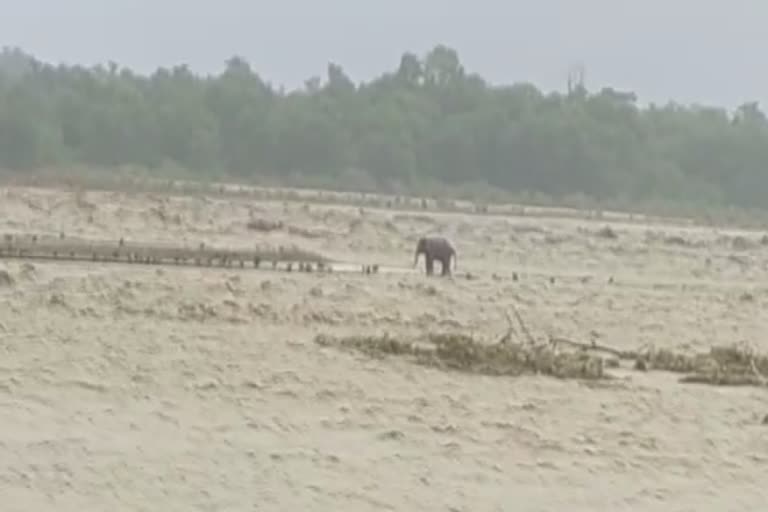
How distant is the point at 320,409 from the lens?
9.25 metres

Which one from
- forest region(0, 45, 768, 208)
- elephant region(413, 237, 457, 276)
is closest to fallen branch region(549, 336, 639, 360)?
elephant region(413, 237, 457, 276)

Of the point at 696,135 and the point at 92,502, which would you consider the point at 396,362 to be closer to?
the point at 92,502

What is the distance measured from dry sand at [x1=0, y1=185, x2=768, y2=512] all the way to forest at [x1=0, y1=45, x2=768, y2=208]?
22.2 m

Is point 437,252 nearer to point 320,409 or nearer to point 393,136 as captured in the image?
point 320,409

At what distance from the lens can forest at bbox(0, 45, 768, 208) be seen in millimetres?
38031

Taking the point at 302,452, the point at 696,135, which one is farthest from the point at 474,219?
the point at 696,135

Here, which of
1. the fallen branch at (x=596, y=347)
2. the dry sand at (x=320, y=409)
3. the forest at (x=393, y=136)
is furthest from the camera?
the forest at (x=393, y=136)

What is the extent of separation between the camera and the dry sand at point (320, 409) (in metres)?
7.97

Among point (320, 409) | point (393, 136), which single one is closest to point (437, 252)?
point (320, 409)

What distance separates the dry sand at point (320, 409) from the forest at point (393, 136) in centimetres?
2224

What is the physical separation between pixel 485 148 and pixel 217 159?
722 cm

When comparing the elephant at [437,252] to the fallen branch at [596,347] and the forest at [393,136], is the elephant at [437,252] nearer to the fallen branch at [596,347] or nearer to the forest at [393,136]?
the fallen branch at [596,347]

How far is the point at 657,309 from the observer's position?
591 inches

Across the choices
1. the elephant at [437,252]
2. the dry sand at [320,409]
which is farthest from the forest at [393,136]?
the dry sand at [320,409]
